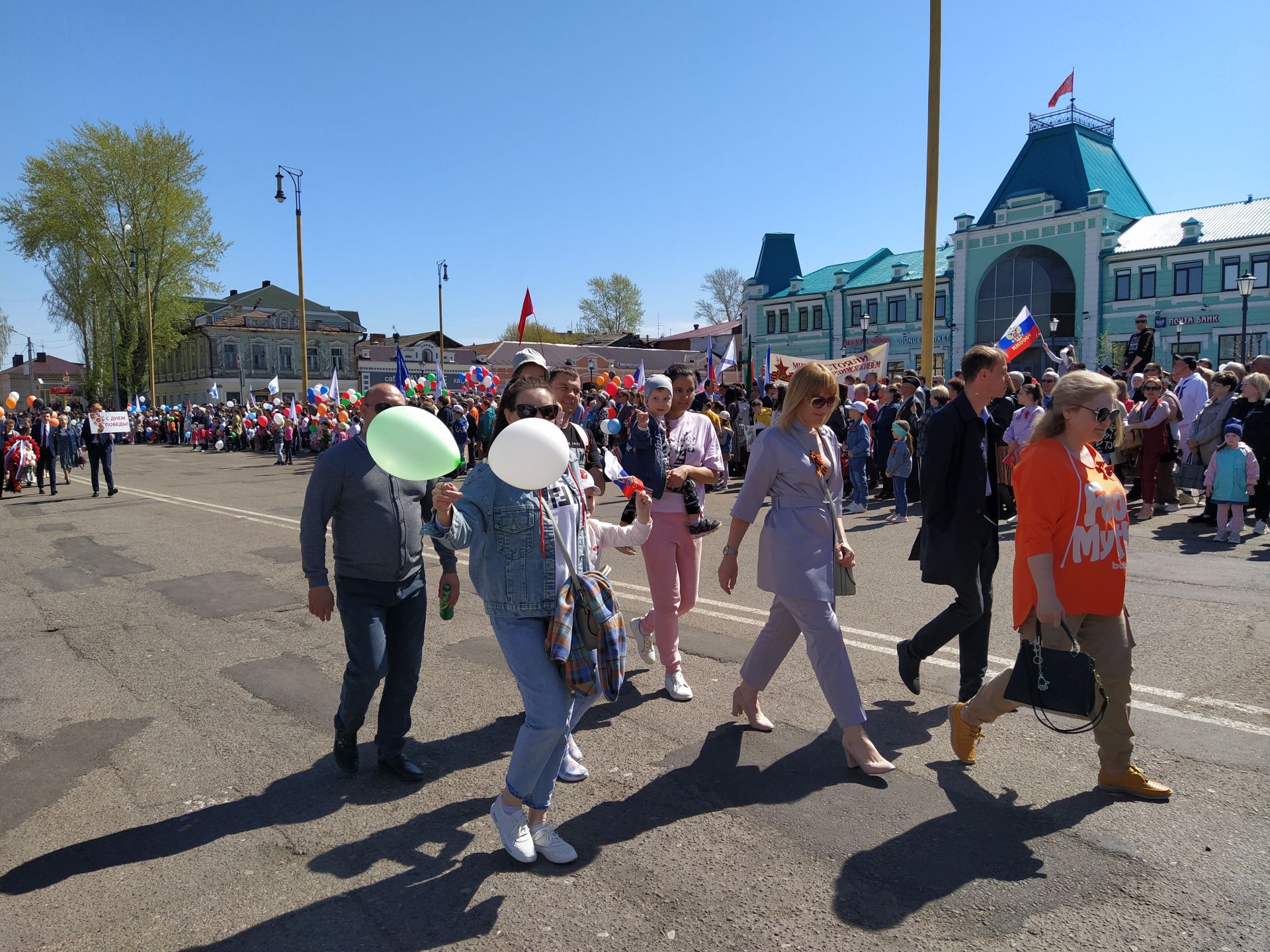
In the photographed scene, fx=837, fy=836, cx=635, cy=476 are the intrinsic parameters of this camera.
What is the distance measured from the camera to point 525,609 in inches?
125

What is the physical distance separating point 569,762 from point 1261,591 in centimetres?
662

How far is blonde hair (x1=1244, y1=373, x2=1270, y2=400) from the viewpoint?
10.1 meters

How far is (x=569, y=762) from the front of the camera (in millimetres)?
3986

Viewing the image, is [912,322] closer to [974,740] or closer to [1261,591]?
[1261,591]

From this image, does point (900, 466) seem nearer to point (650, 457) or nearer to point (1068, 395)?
point (650, 457)

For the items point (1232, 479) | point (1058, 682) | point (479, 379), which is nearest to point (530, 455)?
point (1058, 682)

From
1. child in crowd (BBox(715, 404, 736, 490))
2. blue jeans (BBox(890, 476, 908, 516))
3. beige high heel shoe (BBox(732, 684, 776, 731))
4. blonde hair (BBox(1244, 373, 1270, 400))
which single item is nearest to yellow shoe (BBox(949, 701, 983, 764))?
beige high heel shoe (BBox(732, 684, 776, 731))

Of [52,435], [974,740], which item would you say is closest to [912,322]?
[52,435]

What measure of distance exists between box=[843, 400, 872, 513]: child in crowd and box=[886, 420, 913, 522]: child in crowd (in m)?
0.65

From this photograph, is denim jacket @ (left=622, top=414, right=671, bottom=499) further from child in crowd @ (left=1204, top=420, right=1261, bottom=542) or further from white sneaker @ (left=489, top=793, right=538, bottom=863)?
child in crowd @ (left=1204, top=420, right=1261, bottom=542)

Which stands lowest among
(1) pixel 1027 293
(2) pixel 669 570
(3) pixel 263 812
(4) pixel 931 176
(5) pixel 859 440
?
(3) pixel 263 812

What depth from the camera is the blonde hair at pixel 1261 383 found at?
1012 cm

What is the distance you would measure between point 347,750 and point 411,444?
183 cm

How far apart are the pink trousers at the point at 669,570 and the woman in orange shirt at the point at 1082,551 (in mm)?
2022
